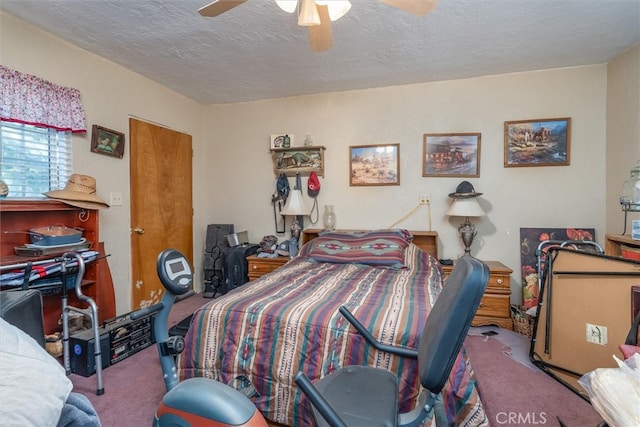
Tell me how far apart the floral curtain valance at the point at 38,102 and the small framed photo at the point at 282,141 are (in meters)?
1.88

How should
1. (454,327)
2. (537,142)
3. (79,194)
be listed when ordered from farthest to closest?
(537,142)
(79,194)
(454,327)

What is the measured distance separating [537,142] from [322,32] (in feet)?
8.36

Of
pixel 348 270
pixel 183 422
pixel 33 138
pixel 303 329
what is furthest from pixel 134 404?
pixel 33 138

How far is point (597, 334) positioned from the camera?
190 cm

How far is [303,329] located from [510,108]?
311 cm

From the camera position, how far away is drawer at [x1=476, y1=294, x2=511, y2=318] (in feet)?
9.34

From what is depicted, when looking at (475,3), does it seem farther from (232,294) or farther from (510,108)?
(232,294)

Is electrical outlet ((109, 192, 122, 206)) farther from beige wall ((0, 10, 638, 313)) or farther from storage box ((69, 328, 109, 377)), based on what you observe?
storage box ((69, 328, 109, 377))

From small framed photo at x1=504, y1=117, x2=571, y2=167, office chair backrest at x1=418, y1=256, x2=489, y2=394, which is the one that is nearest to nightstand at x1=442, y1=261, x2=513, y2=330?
small framed photo at x1=504, y1=117, x2=571, y2=167

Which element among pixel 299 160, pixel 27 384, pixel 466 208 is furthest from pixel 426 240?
pixel 27 384

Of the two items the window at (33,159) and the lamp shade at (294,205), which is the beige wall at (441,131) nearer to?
the lamp shade at (294,205)

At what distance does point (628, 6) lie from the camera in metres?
2.08

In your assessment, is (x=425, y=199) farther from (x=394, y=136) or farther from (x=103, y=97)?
(x=103, y=97)

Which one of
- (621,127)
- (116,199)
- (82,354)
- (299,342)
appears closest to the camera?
(299,342)
